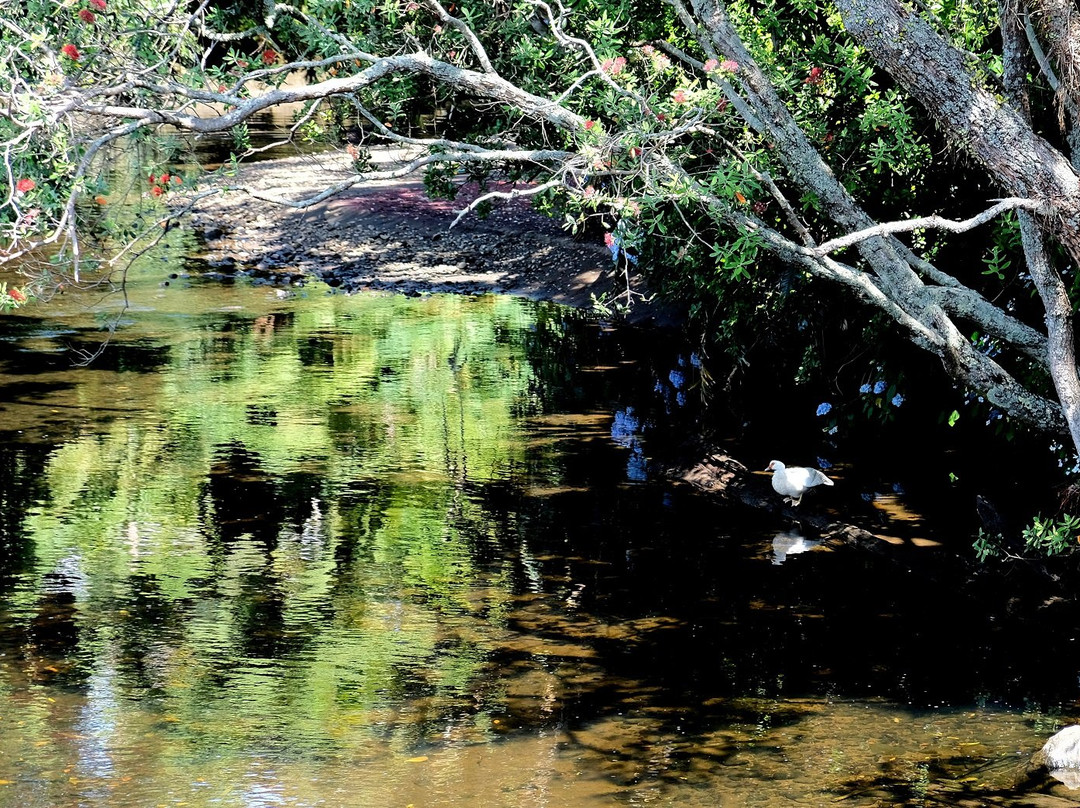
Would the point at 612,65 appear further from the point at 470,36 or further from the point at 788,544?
the point at 788,544

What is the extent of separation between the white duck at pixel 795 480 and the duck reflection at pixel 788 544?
0.51m

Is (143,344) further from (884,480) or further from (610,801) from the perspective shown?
(610,801)

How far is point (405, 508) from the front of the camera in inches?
502

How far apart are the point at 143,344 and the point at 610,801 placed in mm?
14162

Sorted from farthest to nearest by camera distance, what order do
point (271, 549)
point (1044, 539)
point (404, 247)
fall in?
point (404, 247) < point (271, 549) < point (1044, 539)

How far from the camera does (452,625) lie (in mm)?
9961

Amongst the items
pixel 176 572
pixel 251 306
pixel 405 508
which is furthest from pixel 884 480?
pixel 251 306

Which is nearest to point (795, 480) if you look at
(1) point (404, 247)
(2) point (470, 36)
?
(2) point (470, 36)

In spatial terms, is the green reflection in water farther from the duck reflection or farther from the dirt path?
the dirt path

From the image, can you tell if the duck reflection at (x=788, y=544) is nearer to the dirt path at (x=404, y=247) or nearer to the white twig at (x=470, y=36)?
the white twig at (x=470, y=36)

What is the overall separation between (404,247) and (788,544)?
16536 millimetres

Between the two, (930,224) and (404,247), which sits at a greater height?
(404,247)

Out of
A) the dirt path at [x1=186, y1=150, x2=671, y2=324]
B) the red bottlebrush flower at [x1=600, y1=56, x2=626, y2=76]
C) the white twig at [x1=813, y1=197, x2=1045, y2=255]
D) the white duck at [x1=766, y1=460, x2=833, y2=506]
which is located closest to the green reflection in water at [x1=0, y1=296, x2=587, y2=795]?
the white duck at [x1=766, y1=460, x2=833, y2=506]

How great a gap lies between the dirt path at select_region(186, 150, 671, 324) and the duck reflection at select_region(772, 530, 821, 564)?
32.4 feet
